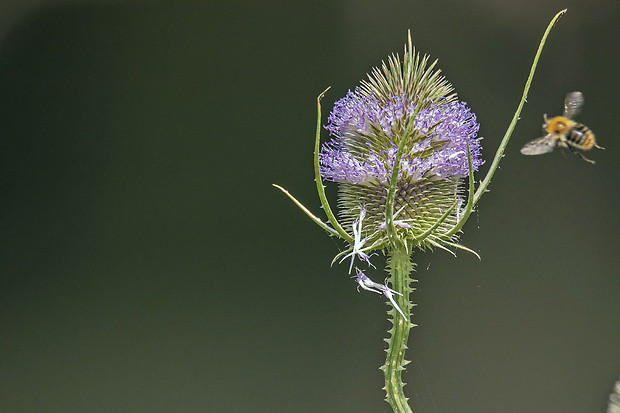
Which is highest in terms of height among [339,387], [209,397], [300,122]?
[300,122]

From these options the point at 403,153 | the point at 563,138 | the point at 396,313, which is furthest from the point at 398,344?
the point at 563,138

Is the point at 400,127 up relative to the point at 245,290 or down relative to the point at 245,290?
up

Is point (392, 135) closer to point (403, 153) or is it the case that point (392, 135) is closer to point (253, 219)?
point (403, 153)

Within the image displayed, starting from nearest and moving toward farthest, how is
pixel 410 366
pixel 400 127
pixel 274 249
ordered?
pixel 400 127
pixel 410 366
pixel 274 249

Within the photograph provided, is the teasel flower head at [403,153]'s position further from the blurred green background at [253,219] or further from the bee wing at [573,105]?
the blurred green background at [253,219]

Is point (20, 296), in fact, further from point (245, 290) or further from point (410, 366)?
point (410, 366)

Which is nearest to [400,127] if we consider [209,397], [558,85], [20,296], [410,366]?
[410,366]

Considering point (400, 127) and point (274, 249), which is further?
point (274, 249)

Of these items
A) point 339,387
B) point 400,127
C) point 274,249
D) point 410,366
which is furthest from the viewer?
point 274,249
